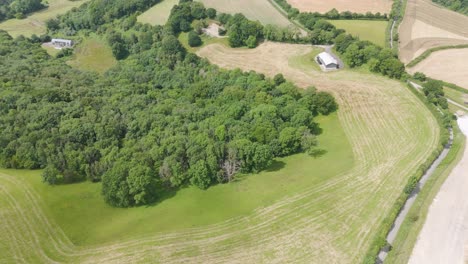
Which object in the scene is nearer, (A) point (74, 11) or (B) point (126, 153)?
(B) point (126, 153)

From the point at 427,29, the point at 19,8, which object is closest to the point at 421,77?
the point at 427,29

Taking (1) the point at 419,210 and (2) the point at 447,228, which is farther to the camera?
(1) the point at 419,210

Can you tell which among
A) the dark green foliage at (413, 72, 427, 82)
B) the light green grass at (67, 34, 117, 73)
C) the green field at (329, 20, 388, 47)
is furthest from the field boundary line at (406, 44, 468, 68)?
the light green grass at (67, 34, 117, 73)

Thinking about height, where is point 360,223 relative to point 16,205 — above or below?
above

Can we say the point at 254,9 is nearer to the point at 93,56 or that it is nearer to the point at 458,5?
the point at 93,56

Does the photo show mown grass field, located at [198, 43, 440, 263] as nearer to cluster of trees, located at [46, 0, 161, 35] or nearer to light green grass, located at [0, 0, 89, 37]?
cluster of trees, located at [46, 0, 161, 35]

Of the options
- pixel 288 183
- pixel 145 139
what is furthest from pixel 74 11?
pixel 288 183

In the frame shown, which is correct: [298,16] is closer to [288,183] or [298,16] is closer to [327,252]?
[288,183]
